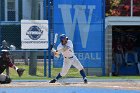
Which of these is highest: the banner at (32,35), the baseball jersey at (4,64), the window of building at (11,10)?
the window of building at (11,10)

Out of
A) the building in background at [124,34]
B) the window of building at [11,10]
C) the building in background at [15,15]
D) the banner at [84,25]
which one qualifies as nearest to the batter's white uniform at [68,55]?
the banner at [84,25]

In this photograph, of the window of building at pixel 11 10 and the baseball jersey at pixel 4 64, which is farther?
the window of building at pixel 11 10

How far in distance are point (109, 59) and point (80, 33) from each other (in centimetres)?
215

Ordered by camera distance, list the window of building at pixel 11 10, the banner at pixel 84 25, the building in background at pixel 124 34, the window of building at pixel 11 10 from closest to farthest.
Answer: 1. the banner at pixel 84 25
2. the building in background at pixel 124 34
3. the window of building at pixel 11 10
4. the window of building at pixel 11 10

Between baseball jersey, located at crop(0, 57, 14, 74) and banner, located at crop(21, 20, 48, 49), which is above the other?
banner, located at crop(21, 20, 48, 49)

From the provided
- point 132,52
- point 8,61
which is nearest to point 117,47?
point 132,52

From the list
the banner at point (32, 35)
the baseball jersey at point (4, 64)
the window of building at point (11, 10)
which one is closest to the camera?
the baseball jersey at point (4, 64)

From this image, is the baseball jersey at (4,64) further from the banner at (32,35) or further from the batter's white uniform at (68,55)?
the banner at (32,35)

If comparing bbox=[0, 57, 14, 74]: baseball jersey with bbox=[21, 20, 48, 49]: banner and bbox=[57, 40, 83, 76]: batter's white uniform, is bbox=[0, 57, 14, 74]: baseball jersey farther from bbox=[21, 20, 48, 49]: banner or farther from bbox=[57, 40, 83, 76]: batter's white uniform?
bbox=[21, 20, 48, 49]: banner

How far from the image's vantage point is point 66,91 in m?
14.2

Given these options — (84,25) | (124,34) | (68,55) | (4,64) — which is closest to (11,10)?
(124,34)

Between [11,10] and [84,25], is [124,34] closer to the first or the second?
[84,25]

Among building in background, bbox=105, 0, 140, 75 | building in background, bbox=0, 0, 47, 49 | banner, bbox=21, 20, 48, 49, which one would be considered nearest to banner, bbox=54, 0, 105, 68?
banner, bbox=21, 20, 48, 49

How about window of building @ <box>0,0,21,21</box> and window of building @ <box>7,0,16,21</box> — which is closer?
window of building @ <box>0,0,21,21</box>
